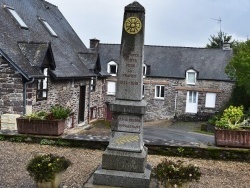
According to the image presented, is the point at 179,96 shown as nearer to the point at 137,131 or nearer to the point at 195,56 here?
the point at 195,56

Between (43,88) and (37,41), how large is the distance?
335cm

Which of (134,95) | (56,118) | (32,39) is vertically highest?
(32,39)

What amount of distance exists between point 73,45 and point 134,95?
18.3m

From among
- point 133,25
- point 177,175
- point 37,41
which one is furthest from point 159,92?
point 177,175

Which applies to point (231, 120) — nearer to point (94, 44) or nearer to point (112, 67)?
point (112, 67)

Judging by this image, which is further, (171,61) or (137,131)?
(171,61)

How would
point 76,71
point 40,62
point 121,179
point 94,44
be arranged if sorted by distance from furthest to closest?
point 94,44 < point 76,71 < point 40,62 < point 121,179

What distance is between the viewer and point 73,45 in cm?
2441

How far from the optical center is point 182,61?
33.7 meters

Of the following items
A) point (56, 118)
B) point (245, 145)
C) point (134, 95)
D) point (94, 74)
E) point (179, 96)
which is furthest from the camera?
point (179, 96)

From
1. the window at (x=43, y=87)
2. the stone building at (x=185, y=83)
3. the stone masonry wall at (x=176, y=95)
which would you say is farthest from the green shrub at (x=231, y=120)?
the stone masonry wall at (x=176, y=95)

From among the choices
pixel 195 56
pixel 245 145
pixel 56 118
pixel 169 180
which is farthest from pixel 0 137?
pixel 195 56

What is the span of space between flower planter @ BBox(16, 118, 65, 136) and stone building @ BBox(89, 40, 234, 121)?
21.6 m

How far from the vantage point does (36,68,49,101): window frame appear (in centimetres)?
1634
